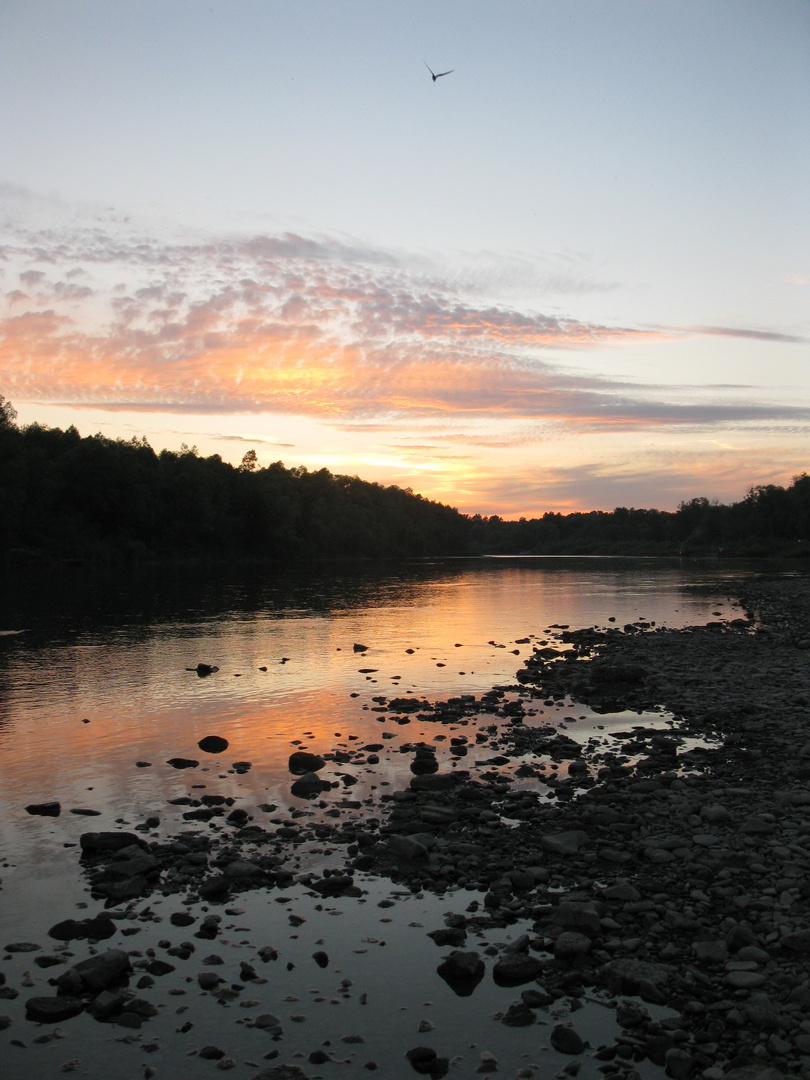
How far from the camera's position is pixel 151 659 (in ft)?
90.9

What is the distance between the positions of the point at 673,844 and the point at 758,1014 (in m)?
3.56

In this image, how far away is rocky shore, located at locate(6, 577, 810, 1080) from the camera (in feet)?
21.4

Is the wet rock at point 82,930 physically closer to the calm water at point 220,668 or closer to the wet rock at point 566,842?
the calm water at point 220,668

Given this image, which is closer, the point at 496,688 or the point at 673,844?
the point at 673,844

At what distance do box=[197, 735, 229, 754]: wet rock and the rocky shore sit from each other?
231cm

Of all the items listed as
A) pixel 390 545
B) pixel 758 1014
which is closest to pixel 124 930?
pixel 758 1014

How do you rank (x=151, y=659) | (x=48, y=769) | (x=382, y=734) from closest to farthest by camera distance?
(x=48, y=769), (x=382, y=734), (x=151, y=659)

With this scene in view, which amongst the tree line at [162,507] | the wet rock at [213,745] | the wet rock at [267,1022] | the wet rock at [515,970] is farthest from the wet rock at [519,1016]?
the tree line at [162,507]

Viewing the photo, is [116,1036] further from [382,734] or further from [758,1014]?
[382,734]

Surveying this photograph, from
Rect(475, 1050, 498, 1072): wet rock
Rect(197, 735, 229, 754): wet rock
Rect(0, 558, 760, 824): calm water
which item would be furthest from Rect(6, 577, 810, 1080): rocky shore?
Rect(197, 735, 229, 754): wet rock

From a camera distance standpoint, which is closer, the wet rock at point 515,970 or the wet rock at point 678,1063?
the wet rock at point 678,1063

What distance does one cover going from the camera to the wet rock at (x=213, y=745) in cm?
1559

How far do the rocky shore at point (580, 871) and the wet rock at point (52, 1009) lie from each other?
0.06ft

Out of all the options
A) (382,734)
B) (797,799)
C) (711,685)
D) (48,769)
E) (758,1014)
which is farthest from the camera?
(711,685)
